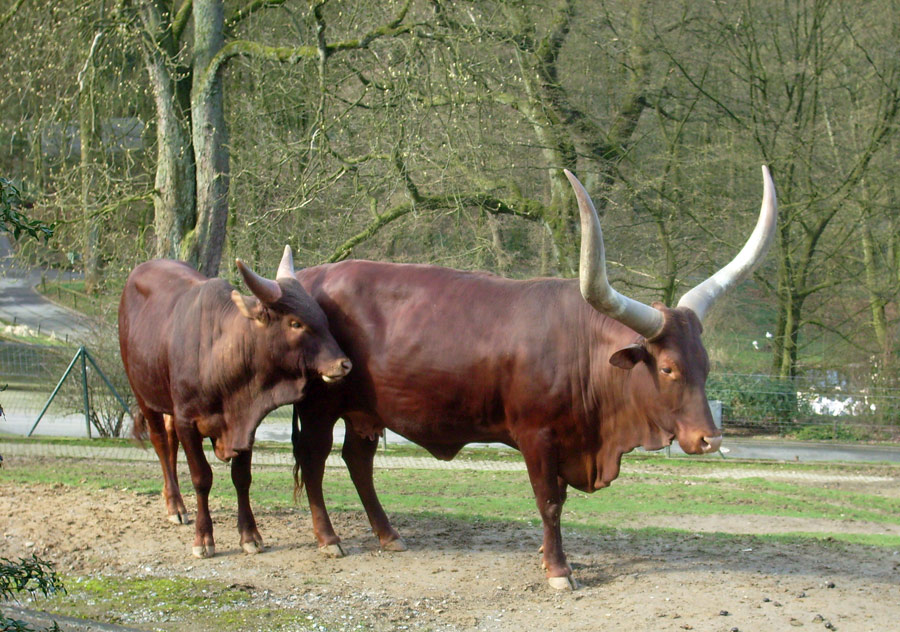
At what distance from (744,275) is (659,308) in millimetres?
909

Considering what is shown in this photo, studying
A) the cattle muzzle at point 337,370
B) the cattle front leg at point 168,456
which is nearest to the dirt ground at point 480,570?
the cattle front leg at point 168,456

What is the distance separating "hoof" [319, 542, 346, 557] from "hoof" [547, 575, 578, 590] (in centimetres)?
162

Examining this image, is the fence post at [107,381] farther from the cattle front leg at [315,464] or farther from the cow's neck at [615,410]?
the cow's neck at [615,410]

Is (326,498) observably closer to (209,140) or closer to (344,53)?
(209,140)

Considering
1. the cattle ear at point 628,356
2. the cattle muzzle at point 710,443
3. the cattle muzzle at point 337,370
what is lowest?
the cattle muzzle at point 710,443

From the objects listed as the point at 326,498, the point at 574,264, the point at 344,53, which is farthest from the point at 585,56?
the point at 326,498

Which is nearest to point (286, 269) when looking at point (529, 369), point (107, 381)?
point (529, 369)

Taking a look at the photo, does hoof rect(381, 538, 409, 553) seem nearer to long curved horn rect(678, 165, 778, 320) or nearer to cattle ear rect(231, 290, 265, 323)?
cattle ear rect(231, 290, 265, 323)

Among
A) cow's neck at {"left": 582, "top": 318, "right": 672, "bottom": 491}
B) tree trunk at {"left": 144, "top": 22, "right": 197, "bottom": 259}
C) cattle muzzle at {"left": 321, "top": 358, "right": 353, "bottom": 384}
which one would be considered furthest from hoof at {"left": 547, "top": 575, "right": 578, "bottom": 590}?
tree trunk at {"left": 144, "top": 22, "right": 197, "bottom": 259}

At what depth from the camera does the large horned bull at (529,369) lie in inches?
237

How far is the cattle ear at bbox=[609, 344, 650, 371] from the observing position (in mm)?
5953

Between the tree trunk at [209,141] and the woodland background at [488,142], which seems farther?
the woodland background at [488,142]

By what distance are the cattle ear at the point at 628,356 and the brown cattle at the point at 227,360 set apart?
174 centimetres

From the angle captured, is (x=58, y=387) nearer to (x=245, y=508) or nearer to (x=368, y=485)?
(x=245, y=508)
